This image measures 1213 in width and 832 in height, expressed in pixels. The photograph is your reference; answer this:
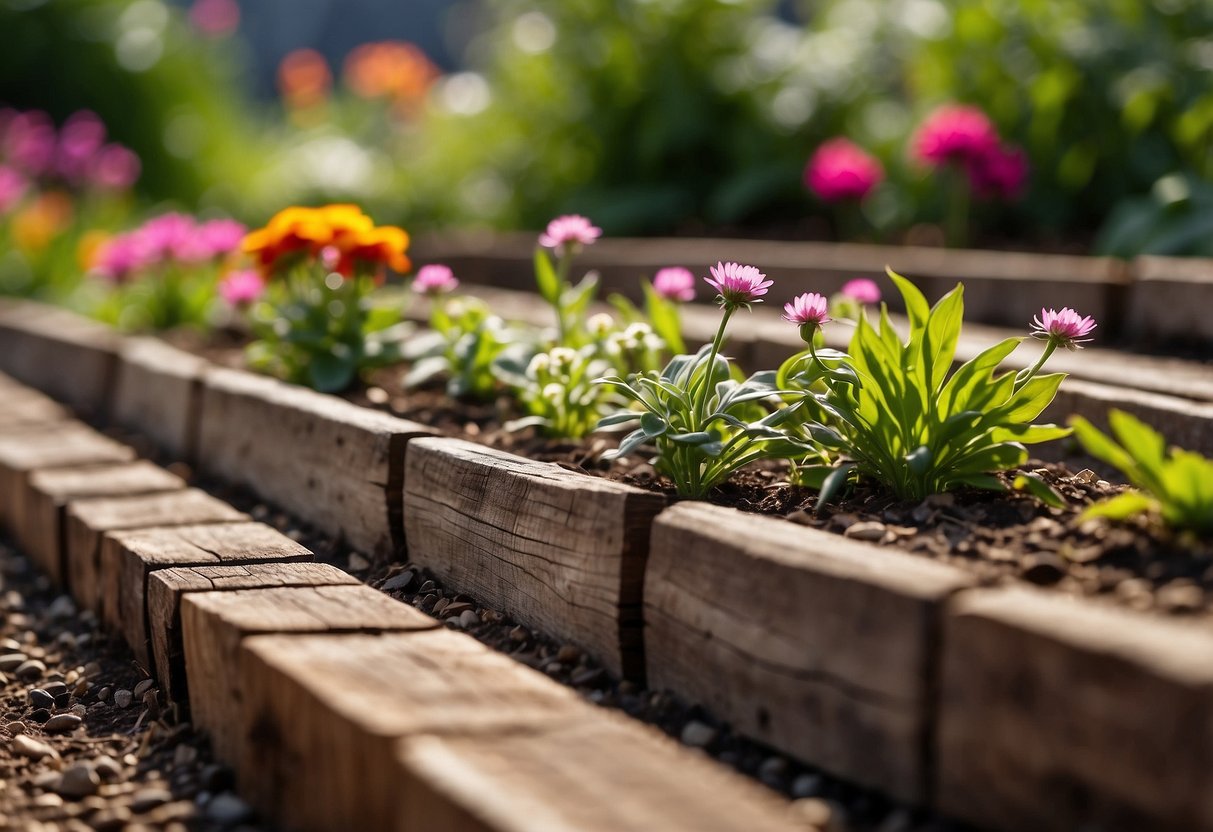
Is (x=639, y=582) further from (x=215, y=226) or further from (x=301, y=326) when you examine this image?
(x=215, y=226)

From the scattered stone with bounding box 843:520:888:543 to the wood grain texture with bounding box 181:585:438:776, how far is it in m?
0.65

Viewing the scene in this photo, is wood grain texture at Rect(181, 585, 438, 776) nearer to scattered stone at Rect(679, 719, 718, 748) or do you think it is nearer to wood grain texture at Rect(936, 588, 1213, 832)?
scattered stone at Rect(679, 719, 718, 748)

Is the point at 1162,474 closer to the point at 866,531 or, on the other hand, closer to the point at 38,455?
the point at 866,531

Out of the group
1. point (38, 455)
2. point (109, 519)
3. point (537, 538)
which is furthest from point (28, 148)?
point (537, 538)

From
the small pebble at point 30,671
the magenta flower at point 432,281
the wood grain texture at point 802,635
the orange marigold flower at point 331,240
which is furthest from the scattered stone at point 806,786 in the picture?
the orange marigold flower at point 331,240

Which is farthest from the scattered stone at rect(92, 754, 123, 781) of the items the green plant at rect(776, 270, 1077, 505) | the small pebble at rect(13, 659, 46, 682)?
the green plant at rect(776, 270, 1077, 505)

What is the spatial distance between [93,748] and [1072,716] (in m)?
1.56

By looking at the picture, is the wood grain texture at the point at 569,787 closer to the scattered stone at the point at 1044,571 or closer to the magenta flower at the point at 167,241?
the scattered stone at the point at 1044,571

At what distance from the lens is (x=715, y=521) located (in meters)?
1.84

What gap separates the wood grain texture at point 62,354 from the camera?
13.9ft

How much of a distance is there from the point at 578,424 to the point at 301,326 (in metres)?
0.96

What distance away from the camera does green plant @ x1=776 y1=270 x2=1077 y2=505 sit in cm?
200

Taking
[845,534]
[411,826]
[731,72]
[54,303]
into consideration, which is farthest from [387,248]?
[54,303]

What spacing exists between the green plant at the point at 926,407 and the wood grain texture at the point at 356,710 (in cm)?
59
